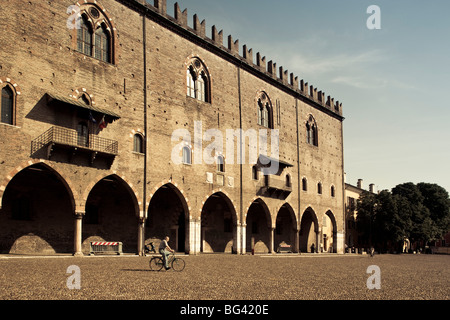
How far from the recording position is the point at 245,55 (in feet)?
120

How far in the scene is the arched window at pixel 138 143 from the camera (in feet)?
84.7

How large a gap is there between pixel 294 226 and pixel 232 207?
31.0 feet

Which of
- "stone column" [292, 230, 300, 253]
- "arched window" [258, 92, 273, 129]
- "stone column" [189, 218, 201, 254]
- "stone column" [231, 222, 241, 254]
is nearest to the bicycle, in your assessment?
"stone column" [189, 218, 201, 254]

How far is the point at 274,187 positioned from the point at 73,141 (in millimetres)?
18116

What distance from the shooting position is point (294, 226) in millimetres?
39938

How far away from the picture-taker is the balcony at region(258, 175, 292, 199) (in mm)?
35875

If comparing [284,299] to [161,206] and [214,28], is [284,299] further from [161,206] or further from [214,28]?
[214,28]

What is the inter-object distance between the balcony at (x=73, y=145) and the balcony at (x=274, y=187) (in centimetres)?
1478

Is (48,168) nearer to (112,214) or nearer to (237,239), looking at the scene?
(112,214)

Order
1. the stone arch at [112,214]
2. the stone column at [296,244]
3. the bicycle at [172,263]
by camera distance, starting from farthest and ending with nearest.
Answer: the stone column at [296,244], the stone arch at [112,214], the bicycle at [172,263]

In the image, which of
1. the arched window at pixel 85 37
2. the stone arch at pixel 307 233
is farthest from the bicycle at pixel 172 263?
the stone arch at pixel 307 233

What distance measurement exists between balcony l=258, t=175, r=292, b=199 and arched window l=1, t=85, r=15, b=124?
20.1 m

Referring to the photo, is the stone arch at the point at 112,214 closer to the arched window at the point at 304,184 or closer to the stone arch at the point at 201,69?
the stone arch at the point at 201,69
